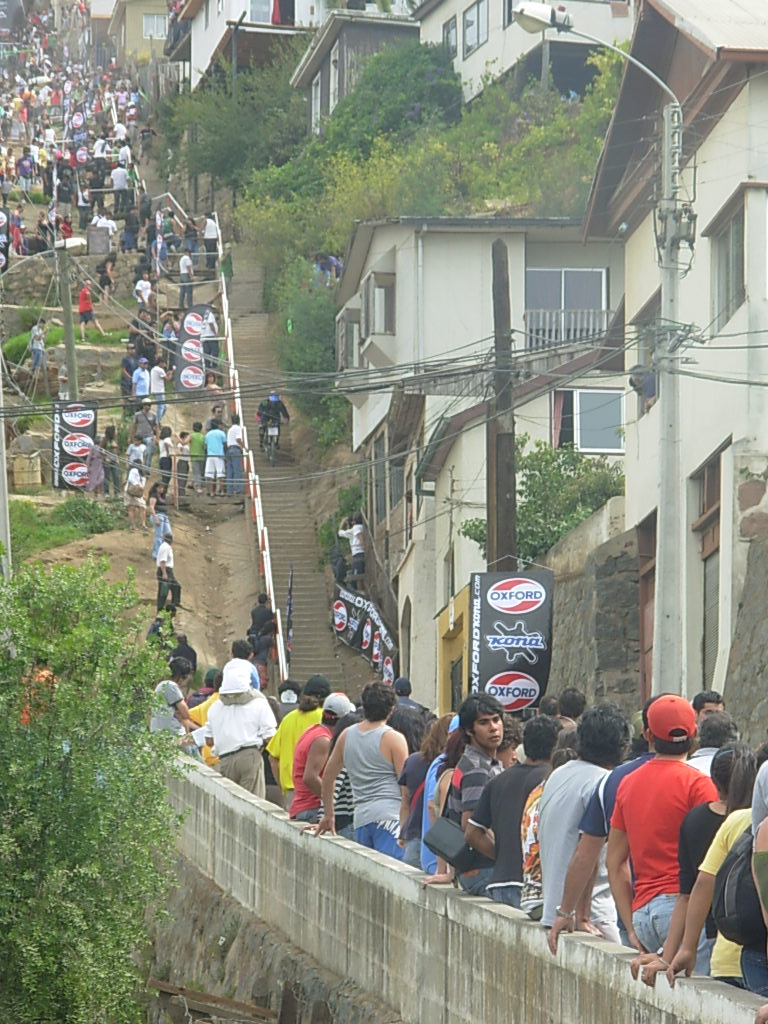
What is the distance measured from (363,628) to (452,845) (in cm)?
2769

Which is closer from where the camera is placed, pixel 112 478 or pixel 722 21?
pixel 722 21

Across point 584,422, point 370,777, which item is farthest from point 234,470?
point 370,777

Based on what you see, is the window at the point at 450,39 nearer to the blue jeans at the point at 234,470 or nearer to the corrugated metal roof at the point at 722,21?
the blue jeans at the point at 234,470

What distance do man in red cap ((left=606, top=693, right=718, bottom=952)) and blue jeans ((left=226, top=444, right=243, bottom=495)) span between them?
122ft

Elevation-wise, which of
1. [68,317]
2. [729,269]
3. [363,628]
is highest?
[729,269]

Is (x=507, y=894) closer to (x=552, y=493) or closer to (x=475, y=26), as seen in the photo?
(x=552, y=493)

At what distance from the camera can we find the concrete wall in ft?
27.0

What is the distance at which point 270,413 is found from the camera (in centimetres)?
4775

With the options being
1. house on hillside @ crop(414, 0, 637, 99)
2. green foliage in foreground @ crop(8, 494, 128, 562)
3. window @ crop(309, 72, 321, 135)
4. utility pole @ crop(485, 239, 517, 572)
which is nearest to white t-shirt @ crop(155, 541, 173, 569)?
green foliage in foreground @ crop(8, 494, 128, 562)

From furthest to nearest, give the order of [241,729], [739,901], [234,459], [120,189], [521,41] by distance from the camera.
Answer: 1. [120,189]
2. [521,41]
3. [234,459]
4. [241,729]
5. [739,901]

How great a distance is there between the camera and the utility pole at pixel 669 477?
61.7 feet

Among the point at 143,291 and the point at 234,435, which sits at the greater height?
the point at 143,291

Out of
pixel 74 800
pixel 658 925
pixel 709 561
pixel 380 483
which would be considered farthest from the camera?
pixel 380 483

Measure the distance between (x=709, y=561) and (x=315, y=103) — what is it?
47.3 m
